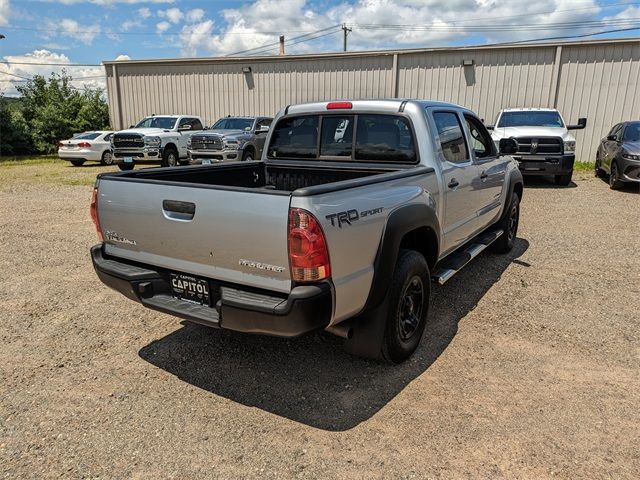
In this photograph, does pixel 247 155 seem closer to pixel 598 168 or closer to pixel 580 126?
pixel 580 126

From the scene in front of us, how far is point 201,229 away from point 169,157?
14.9 metres

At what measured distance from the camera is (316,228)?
8.46 ft

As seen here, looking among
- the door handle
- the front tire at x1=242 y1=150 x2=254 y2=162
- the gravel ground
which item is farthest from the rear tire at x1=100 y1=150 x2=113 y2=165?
the door handle

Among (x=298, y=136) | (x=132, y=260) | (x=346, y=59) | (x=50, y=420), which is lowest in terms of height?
(x=50, y=420)

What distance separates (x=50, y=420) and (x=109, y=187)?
5.01 ft

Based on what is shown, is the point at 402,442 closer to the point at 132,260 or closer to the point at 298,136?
the point at 132,260

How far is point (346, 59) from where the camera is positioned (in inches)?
757

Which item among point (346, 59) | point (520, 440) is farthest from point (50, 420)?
point (346, 59)

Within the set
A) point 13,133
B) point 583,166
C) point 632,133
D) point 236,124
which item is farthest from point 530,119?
point 13,133

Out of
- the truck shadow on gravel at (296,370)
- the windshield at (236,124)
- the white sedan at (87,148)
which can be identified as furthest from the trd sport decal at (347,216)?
the white sedan at (87,148)

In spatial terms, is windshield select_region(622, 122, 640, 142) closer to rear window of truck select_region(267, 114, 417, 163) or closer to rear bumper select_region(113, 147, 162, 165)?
rear window of truck select_region(267, 114, 417, 163)

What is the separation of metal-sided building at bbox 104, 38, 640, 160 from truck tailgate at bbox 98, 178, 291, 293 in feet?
53.6

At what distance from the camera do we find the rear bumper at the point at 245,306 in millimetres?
2619

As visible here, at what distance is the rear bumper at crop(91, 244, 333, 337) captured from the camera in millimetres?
2619
